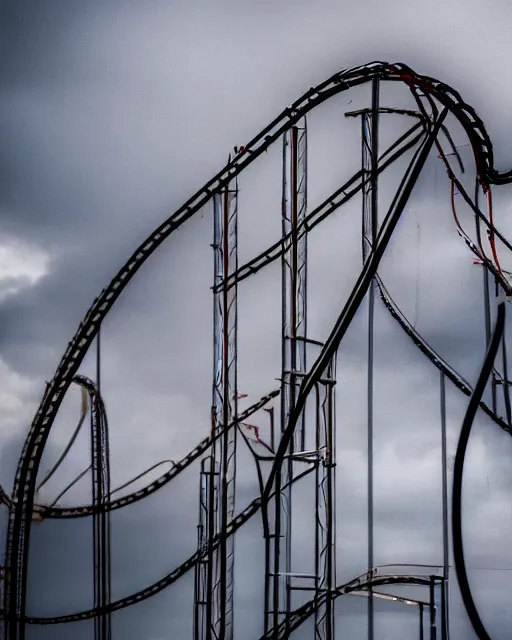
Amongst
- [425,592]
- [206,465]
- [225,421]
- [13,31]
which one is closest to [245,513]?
[206,465]

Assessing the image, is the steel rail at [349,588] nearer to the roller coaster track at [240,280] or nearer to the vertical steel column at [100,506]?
the roller coaster track at [240,280]

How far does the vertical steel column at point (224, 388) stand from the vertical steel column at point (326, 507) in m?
0.67

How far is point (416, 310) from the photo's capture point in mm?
7492

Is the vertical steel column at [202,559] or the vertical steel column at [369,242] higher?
the vertical steel column at [369,242]

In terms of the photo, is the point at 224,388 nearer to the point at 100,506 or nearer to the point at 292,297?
the point at 292,297

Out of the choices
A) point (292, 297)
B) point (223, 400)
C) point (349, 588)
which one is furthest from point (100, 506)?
point (292, 297)

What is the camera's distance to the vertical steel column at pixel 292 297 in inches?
257

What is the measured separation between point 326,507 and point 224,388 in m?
1.21

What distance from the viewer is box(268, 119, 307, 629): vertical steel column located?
654cm

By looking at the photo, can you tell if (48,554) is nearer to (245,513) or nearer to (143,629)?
(143,629)

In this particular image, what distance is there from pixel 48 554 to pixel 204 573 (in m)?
1.45

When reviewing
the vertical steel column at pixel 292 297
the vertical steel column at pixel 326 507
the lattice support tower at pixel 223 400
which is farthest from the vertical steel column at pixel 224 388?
the vertical steel column at pixel 326 507

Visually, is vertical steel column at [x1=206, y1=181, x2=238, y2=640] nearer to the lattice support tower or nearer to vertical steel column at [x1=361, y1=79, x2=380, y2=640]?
the lattice support tower

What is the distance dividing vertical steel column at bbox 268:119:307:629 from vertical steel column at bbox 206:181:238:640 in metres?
0.37
